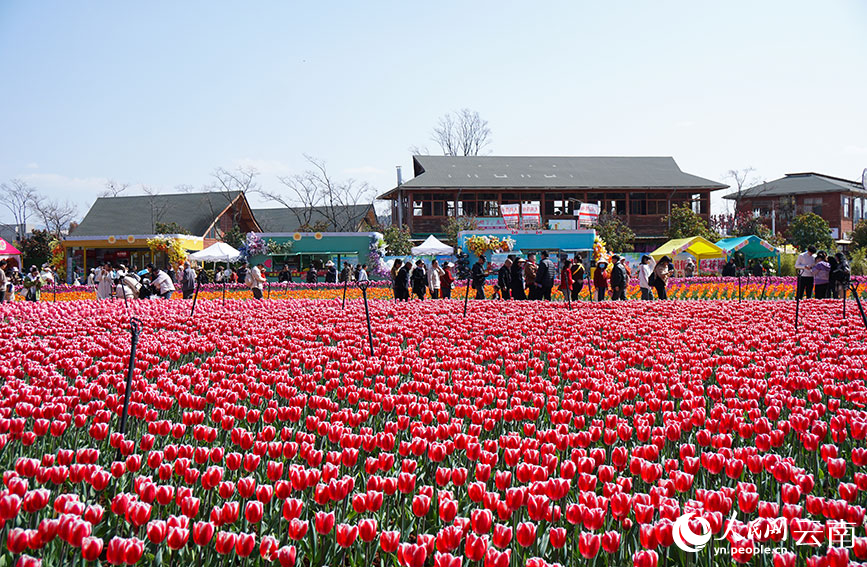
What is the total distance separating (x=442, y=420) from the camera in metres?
4.32

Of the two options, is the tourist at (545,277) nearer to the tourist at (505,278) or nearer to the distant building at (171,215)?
the tourist at (505,278)

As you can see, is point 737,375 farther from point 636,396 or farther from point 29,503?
point 29,503

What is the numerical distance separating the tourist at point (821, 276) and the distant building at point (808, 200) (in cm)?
4306

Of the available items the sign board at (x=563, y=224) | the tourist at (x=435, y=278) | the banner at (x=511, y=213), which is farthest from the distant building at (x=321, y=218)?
the tourist at (x=435, y=278)

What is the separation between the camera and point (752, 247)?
32500 millimetres

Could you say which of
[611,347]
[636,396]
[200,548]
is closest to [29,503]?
[200,548]

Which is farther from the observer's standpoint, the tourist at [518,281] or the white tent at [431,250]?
the white tent at [431,250]

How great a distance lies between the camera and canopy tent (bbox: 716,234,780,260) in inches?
1252

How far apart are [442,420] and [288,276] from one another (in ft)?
93.6

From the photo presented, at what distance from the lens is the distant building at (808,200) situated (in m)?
56.6

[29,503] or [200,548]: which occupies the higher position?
[29,503]

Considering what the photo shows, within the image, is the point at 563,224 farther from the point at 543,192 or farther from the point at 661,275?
the point at 661,275

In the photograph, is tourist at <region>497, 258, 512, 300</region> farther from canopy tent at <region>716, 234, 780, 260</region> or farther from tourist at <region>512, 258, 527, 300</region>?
canopy tent at <region>716, 234, 780, 260</region>

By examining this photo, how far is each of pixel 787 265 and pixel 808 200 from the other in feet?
101
